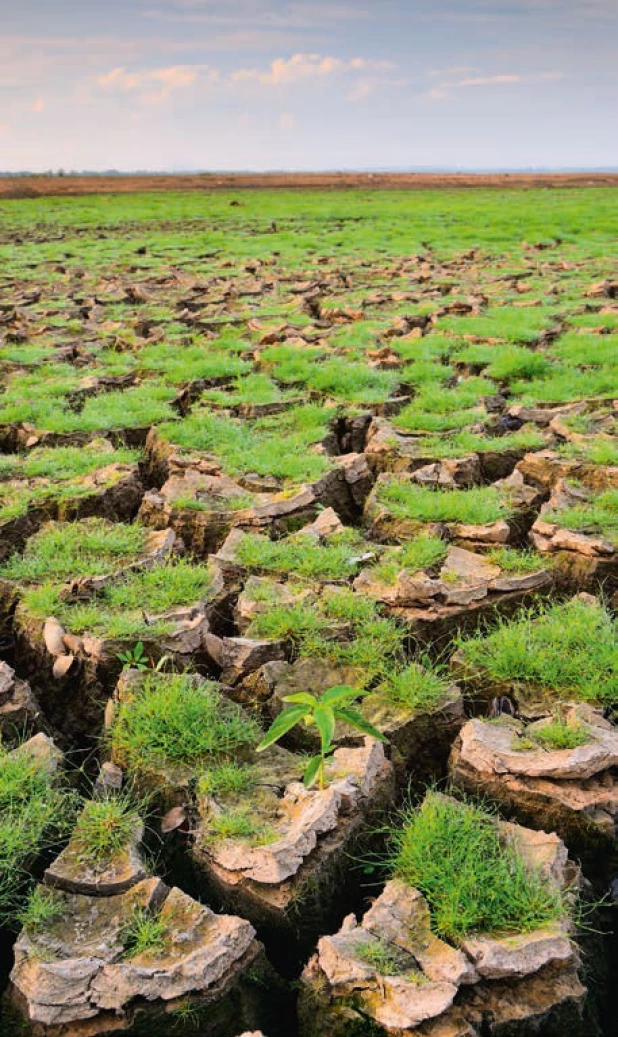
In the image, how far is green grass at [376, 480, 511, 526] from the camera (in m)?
4.26

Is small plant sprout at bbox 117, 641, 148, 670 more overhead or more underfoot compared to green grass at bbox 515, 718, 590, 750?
more overhead

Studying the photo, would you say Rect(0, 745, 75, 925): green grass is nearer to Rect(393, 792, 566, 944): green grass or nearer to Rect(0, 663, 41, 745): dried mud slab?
Rect(0, 663, 41, 745): dried mud slab

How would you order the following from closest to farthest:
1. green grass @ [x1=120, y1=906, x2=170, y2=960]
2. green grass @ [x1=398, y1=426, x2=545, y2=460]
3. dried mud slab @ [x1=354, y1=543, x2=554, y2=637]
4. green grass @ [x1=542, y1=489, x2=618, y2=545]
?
green grass @ [x1=120, y1=906, x2=170, y2=960] → dried mud slab @ [x1=354, y1=543, x2=554, y2=637] → green grass @ [x1=542, y1=489, x2=618, y2=545] → green grass @ [x1=398, y1=426, x2=545, y2=460]

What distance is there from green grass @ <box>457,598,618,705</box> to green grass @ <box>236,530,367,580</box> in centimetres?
72

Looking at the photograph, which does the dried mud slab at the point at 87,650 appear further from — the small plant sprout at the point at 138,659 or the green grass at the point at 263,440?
the green grass at the point at 263,440

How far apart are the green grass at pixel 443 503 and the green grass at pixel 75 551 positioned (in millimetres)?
1329

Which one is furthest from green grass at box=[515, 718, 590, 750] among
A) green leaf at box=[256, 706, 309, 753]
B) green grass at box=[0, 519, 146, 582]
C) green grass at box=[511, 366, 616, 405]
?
green grass at box=[511, 366, 616, 405]

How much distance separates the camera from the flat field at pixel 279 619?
7.43ft

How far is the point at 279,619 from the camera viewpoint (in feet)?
11.1

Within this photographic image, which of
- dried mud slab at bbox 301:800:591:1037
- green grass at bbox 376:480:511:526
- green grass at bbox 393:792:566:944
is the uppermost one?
green grass at bbox 376:480:511:526

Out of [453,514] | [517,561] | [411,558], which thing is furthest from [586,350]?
[411,558]

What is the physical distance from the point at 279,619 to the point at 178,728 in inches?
28.8

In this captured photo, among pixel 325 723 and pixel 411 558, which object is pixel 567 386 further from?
pixel 325 723

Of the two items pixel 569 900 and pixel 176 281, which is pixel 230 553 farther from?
pixel 176 281
